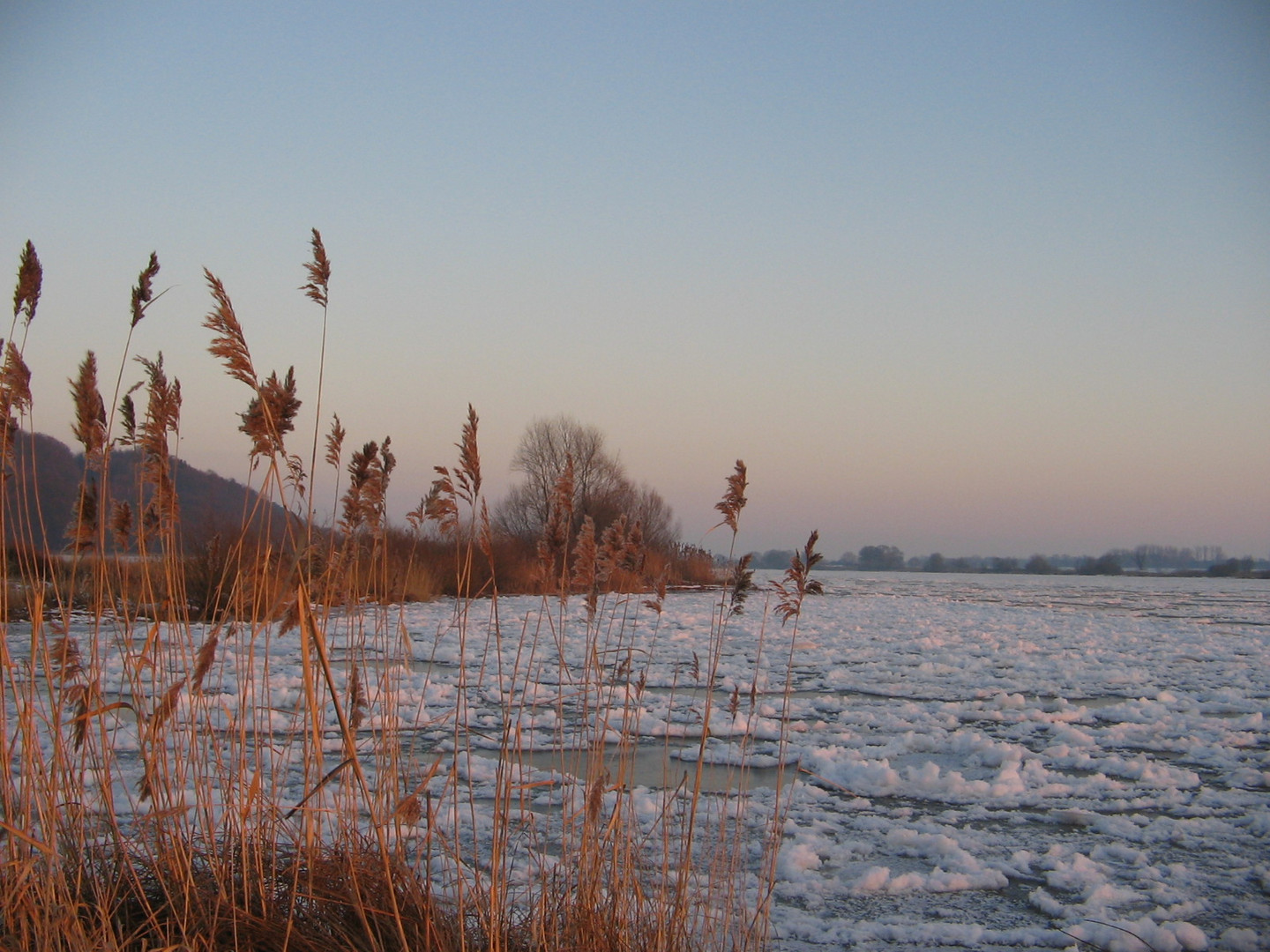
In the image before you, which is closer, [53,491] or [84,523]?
[84,523]

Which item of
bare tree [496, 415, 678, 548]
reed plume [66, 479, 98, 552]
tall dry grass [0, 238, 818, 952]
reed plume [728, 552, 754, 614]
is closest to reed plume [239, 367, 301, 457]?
tall dry grass [0, 238, 818, 952]

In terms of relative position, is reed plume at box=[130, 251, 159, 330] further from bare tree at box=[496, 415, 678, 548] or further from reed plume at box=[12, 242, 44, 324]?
bare tree at box=[496, 415, 678, 548]

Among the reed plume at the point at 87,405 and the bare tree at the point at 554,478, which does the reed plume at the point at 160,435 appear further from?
the bare tree at the point at 554,478

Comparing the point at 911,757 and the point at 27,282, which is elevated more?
the point at 27,282

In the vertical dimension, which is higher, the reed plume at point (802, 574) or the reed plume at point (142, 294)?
the reed plume at point (142, 294)

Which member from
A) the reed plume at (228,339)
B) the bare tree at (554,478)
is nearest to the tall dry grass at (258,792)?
the reed plume at (228,339)

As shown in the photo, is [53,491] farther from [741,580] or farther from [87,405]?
[741,580]

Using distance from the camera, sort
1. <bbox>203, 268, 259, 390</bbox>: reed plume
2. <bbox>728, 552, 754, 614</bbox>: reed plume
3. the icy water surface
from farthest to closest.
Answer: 1. the icy water surface
2. <bbox>728, 552, 754, 614</bbox>: reed plume
3. <bbox>203, 268, 259, 390</bbox>: reed plume

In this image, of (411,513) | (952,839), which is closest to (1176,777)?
(952,839)

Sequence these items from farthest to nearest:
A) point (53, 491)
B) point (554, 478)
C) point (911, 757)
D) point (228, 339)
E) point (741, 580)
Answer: point (554, 478), point (911, 757), point (53, 491), point (741, 580), point (228, 339)

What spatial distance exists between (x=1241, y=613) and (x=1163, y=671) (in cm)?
1336

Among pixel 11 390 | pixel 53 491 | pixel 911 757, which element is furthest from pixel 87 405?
pixel 911 757

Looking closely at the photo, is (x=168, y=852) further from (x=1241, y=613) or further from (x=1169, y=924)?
(x=1241, y=613)

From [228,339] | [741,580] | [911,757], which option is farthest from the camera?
[911,757]
